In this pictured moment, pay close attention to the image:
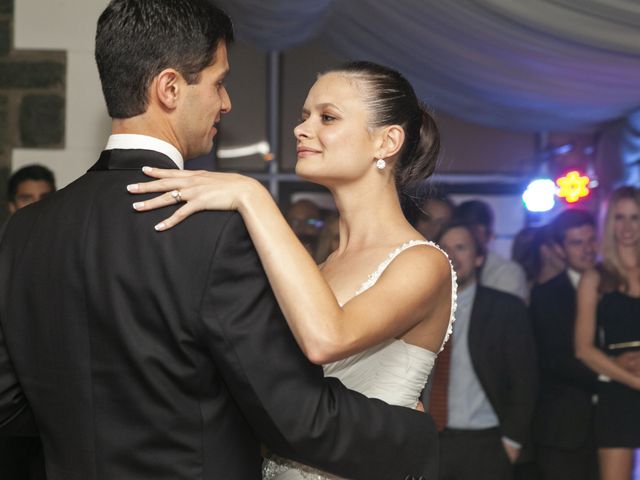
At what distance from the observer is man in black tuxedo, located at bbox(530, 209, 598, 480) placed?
14.6 feet

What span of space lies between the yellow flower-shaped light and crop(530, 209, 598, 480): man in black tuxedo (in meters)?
1.39

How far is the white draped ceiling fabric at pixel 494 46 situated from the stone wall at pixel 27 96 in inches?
50.1

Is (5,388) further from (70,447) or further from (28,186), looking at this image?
(28,186)

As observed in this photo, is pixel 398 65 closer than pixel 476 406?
No

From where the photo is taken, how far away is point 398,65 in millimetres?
5691

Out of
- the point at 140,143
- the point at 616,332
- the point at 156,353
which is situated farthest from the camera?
the point at 616,332

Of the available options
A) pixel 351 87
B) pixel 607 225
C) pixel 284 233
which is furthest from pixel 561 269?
pixel 284 233

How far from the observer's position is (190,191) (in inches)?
60.1

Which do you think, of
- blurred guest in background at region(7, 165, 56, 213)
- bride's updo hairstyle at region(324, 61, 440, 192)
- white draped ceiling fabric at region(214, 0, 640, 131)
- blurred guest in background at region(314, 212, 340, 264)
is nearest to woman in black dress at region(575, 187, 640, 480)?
white draped ceiling fabric at region(214, 0, 640, 131)

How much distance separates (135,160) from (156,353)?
33 cm

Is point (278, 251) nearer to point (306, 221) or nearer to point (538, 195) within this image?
point (306, 221)

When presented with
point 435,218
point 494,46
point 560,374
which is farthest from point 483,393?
point 494,46

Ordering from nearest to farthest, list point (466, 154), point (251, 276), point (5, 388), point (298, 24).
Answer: point (251, 276), point (5, 388), point (298, 24), point (466, 154)

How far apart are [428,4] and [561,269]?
1529 millimetres
